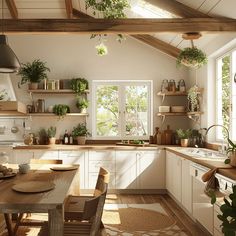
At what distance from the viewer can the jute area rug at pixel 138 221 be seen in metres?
3.93

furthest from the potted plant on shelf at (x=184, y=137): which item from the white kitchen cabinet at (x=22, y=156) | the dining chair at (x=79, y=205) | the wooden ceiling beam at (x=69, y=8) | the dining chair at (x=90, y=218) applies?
the dining chair at (x=90, y=218)

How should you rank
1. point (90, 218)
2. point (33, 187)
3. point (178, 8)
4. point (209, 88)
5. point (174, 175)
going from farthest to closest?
point (209, 88) < point (174, 175) < point (178, 8) < point (33, 187) < point (90, 218)

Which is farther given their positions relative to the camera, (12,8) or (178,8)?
(12,8)

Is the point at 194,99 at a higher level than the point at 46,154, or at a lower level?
higher

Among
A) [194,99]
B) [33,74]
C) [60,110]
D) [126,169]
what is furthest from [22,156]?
[194,99]

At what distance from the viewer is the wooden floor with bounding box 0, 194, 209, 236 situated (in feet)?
12.8

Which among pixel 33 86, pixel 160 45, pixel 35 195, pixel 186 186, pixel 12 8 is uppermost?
pixel 12 8

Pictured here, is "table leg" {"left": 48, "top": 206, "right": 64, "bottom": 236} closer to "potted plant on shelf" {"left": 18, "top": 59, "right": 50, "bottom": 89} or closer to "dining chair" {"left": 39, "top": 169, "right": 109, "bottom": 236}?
"dining chair" {"left": 39, "top": 169, "right": 109, "bottom": 236}

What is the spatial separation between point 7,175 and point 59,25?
2.16 metres

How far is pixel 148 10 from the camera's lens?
5227 millimetres

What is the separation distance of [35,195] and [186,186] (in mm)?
2552

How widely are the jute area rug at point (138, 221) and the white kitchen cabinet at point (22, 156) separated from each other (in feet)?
5.45

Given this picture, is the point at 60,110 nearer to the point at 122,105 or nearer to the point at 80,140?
the point at 80,140

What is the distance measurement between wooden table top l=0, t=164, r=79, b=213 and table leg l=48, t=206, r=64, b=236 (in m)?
0.04
